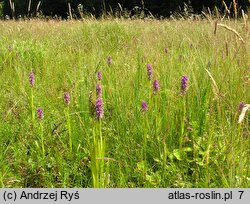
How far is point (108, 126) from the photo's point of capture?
2082mm

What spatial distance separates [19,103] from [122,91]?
882 mm

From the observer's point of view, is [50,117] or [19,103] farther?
[19,103]

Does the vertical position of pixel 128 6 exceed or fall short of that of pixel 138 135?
it exceeds it

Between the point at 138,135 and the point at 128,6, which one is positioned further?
the point at 128,6

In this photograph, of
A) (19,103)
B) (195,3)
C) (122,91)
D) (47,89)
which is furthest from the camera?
(195,3)

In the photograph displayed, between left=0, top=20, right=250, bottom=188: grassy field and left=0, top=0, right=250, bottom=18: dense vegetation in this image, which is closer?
left=0, top=20, right=250, bottom=188: grassy field

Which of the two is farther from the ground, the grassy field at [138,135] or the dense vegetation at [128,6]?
the dense vegetation at [128,6]

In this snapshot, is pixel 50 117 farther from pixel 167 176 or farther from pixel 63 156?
pixel 167 176

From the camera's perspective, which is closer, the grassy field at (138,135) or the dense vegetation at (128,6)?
the grassy field at (138,135)

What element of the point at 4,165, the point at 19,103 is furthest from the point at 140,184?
the point at 19,103

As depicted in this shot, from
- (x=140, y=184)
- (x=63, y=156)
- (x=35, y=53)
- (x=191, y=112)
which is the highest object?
(x=35, y=53)

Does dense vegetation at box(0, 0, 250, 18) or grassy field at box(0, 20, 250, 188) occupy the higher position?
dense vegetation at box(0, 0, 250, 18)

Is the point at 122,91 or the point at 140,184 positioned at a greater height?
the point at 122,91

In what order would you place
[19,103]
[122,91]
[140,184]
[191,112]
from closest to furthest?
[140,184], [191,112], [122,91], [19,103]
